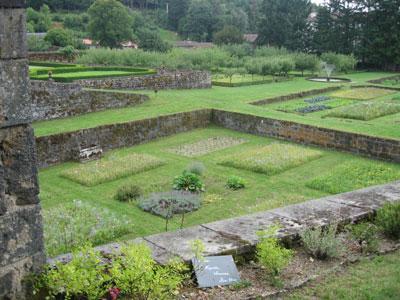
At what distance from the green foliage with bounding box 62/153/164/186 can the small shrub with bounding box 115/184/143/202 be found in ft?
4.02

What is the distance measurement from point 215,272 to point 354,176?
28.7ft

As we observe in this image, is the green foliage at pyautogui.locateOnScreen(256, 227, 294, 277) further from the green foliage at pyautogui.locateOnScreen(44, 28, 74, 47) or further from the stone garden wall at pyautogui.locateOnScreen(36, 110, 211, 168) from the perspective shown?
the green foliage at pyautogui.locateOnScreen(44, 28, 74, 47)

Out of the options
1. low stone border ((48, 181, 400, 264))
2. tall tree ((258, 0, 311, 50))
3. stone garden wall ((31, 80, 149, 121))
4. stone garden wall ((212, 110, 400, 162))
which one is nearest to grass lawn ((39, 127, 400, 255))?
stone garden wall ((212, 110, 400, 162))

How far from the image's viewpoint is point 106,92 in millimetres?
18391

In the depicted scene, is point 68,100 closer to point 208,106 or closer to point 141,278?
point 208,106

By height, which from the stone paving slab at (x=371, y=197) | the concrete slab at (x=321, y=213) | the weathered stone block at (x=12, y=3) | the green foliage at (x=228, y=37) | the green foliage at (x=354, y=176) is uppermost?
the green foliage at (x=228, y=37)

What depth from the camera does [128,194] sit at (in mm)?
10469

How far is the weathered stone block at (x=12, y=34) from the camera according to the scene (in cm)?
326

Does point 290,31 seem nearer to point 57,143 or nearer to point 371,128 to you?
point 371,128

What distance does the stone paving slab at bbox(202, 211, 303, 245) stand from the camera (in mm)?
4570

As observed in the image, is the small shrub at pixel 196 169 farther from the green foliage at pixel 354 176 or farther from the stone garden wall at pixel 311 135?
the stone garden wall at pixel 311 135

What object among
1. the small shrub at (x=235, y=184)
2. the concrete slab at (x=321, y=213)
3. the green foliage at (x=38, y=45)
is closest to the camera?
the concrete slab at (x=321, y=213)

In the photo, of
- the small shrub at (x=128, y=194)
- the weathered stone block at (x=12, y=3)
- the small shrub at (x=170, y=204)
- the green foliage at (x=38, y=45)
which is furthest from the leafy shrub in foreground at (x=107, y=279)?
the green foliage at (x=38, y=45)

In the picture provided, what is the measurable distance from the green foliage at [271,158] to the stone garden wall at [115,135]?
3.27 m
